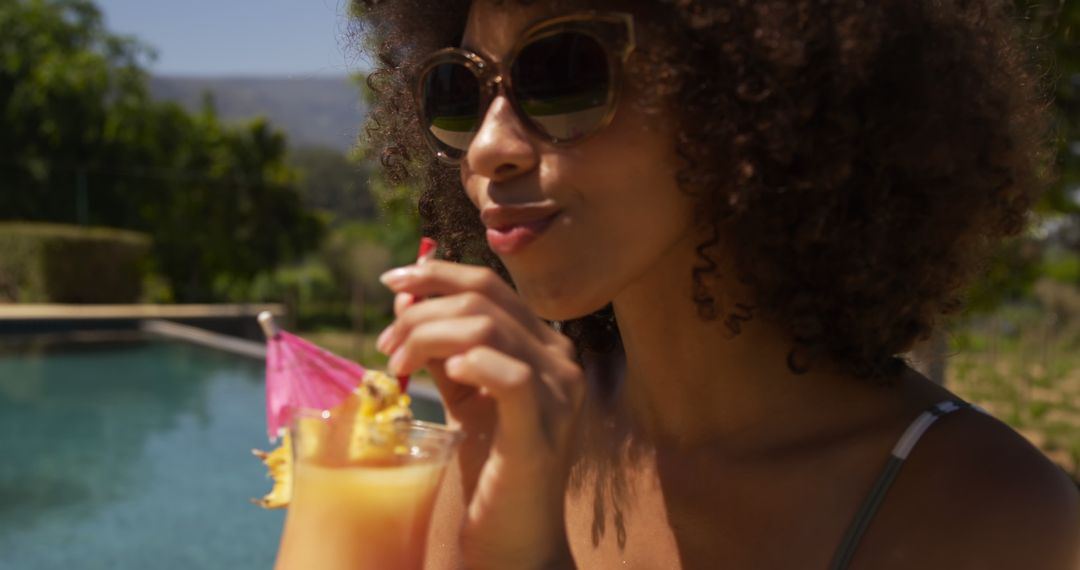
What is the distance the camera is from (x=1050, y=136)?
1.82 meters

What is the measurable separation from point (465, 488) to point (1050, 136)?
52.1 inches

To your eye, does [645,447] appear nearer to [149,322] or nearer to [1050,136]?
[1050,136]

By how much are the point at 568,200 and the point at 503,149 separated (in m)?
0.10

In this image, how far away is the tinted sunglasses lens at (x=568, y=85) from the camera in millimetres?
1232

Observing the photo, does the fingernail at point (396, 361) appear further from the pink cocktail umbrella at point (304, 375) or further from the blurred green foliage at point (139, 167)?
the blurred green foliage at point (139, 167)

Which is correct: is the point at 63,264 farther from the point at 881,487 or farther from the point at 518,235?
the point at 881,487

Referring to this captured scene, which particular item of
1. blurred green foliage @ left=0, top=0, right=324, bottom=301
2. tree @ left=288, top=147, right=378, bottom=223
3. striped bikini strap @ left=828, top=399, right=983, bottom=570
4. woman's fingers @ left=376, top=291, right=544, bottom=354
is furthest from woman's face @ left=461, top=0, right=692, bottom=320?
tree @ left=288, top=147, right=378, bottom=223

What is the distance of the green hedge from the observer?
18328 mm

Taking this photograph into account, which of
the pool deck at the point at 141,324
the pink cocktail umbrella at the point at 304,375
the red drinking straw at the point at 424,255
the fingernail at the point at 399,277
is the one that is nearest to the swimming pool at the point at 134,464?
the pool deck at the point at 141,324

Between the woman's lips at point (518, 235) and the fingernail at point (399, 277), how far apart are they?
0.22 metres

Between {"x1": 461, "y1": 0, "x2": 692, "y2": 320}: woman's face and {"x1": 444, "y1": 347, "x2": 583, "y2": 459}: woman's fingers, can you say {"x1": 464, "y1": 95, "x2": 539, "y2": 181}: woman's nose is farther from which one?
{"x1": 444, "y1": 347, "x2": 583, "y2": 459}: woman's fingers

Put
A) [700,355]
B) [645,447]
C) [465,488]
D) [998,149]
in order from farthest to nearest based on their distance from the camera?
[645,447] → [700,355] → [998,149] → [465,488]

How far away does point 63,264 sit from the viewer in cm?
1864

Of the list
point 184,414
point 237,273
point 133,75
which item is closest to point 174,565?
point 184,414
